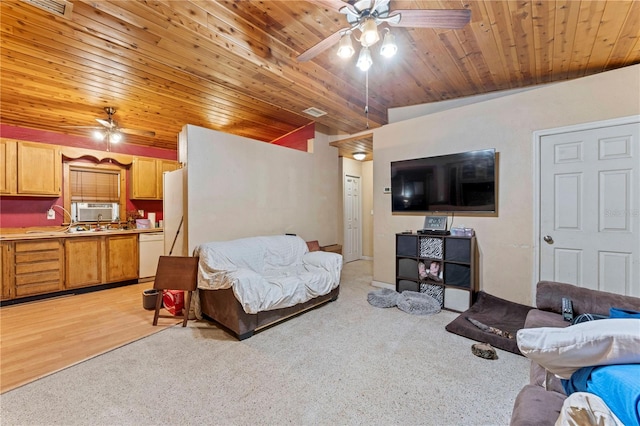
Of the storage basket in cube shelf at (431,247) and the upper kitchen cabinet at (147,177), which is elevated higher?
the upper kitchen cabinet at (147,177)

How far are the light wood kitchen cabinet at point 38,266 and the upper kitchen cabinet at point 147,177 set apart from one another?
5.00ft

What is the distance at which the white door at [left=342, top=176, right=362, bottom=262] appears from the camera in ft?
19.4

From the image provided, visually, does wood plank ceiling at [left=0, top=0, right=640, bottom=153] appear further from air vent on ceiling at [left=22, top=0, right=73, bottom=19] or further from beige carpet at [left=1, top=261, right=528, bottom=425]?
beige carpet at [left=1, top=261, right=528, bottom=425]

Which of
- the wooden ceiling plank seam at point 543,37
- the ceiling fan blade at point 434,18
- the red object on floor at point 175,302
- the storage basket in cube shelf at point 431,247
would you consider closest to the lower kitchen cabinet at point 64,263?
the red object on floor at point 175,302

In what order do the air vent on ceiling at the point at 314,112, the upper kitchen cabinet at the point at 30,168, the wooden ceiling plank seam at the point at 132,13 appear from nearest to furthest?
the wooden ceiling plank seam at the point at 132,13, the air vent on ceiling at the point at 314,112, the upper kitchen cabinet at the point at 30,168

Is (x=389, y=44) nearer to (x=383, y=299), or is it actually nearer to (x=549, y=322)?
(x=549, y=322)

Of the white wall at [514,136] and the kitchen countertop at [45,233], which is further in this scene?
the kitchen countertop at [45,233]

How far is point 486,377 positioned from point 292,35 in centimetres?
332

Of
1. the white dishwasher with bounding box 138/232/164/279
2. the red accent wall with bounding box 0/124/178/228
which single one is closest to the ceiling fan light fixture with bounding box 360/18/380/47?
the white dishwasher with bounding box 138/232/164/279

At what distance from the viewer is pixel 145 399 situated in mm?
1713

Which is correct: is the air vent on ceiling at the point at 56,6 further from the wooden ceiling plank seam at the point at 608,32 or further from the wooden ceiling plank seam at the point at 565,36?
the wooden ceiling plank seam at the point at 608,32

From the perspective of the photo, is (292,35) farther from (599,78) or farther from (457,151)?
(599,78)

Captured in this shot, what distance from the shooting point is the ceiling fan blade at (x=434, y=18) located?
159 centimetres

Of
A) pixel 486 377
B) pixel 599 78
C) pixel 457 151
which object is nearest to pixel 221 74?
pixel 457 151
